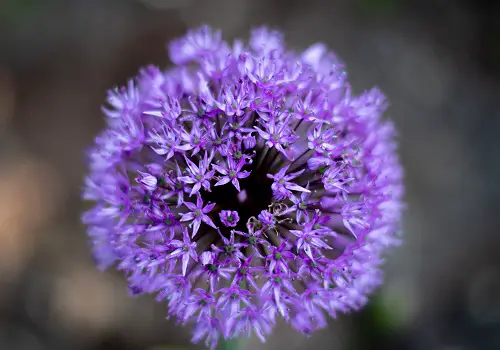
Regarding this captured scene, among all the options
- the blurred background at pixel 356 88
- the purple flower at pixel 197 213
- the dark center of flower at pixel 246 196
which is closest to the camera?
the purple flower at pixel 197 213

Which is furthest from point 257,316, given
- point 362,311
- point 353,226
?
point 362,311

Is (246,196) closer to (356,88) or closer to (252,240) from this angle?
(252,240)

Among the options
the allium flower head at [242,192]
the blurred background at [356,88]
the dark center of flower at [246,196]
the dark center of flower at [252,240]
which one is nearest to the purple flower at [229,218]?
the allium flower head at [242,192]

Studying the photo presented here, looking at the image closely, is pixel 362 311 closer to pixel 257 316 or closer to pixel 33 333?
pixel 257 316

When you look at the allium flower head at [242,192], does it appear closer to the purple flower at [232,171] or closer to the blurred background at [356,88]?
the purple flower at [232,171]

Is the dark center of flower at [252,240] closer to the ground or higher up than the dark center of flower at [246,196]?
closer to the ground

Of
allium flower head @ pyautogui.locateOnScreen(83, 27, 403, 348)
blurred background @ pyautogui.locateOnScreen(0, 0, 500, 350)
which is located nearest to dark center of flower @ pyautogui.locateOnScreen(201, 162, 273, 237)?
allium flower head @ pyautogui.locateOnScreen(83, 27, 403, 348)

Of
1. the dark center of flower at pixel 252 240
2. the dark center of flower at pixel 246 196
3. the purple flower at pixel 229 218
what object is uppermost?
the dark center of flower at pixel 246 196

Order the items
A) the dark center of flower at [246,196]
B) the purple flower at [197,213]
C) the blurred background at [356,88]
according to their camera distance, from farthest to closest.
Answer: the blurred background at [356,88] < the dark center of flower at [246,196] < the purple flower at [197,213]
